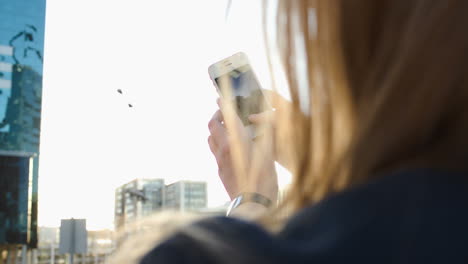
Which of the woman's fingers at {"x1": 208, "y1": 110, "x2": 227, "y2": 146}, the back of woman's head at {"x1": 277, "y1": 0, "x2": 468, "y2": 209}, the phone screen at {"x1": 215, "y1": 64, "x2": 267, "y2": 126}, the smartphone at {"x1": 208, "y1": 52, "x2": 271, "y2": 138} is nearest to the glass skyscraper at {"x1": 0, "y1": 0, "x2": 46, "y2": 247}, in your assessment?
the smartphone at {"x1": 208, "y1": 52, "x2": 271, "y2": 138}

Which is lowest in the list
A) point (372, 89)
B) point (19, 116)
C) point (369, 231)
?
point (369, 231)

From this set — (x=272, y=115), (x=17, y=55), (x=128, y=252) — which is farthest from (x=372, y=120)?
(x=17, y=55)

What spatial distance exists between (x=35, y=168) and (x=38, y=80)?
218 inches

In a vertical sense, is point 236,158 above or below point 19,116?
below

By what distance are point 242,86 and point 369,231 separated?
50.0 inches

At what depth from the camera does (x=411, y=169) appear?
0.38 meters

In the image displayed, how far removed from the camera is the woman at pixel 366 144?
0.35m

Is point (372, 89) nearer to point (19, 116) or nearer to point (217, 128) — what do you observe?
point (217, 128)

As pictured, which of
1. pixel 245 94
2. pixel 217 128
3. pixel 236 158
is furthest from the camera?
pixel 245 94

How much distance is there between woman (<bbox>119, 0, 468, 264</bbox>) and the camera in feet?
1.14

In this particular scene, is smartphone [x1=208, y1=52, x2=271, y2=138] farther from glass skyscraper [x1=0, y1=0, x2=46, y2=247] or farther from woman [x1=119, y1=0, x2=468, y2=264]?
glass skyscraper [x1=0, y1=0, x2=46, y2=247]

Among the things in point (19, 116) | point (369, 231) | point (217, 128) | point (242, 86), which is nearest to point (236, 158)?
point (217, 128)

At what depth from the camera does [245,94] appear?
5.01 ft

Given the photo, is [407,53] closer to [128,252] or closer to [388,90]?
[388,90]
